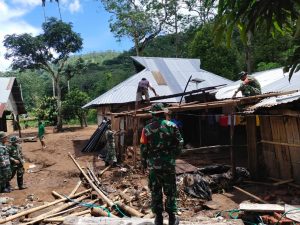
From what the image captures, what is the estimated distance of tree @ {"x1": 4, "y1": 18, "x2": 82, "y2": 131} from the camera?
31891 millimetres

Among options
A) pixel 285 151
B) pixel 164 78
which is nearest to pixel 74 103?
pixel 164 78

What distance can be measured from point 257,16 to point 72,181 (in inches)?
459

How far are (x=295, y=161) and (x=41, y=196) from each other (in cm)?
716

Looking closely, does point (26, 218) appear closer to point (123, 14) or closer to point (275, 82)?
point (275, 82)

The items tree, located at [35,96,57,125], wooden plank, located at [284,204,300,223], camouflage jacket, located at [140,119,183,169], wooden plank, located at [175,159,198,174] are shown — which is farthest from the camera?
tree, located at [35,96,57,125]

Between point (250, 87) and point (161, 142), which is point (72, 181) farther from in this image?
point (161, 142)

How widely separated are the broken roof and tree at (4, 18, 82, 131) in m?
4.20

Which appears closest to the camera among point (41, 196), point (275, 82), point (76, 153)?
point (41, 196)

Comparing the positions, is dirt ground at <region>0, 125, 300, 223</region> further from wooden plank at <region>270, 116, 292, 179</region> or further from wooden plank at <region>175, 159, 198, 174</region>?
wooden plank at <region>175, 159, 198, 174</region>

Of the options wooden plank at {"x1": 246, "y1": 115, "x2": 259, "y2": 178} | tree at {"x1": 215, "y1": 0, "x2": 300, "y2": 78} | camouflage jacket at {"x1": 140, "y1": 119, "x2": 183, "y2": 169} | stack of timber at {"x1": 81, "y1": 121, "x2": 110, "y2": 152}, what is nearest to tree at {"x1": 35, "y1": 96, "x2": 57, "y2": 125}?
stack of timber at {"x1": 81, "y1": 121, "x2": 110, "y2": 152}

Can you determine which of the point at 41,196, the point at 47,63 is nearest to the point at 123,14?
the point at 47,63

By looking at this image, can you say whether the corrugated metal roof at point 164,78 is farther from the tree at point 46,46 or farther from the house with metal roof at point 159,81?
the tree at point 46,46

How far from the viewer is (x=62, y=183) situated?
1292 centimetres

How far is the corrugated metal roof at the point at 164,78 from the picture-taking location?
66.1 feet
